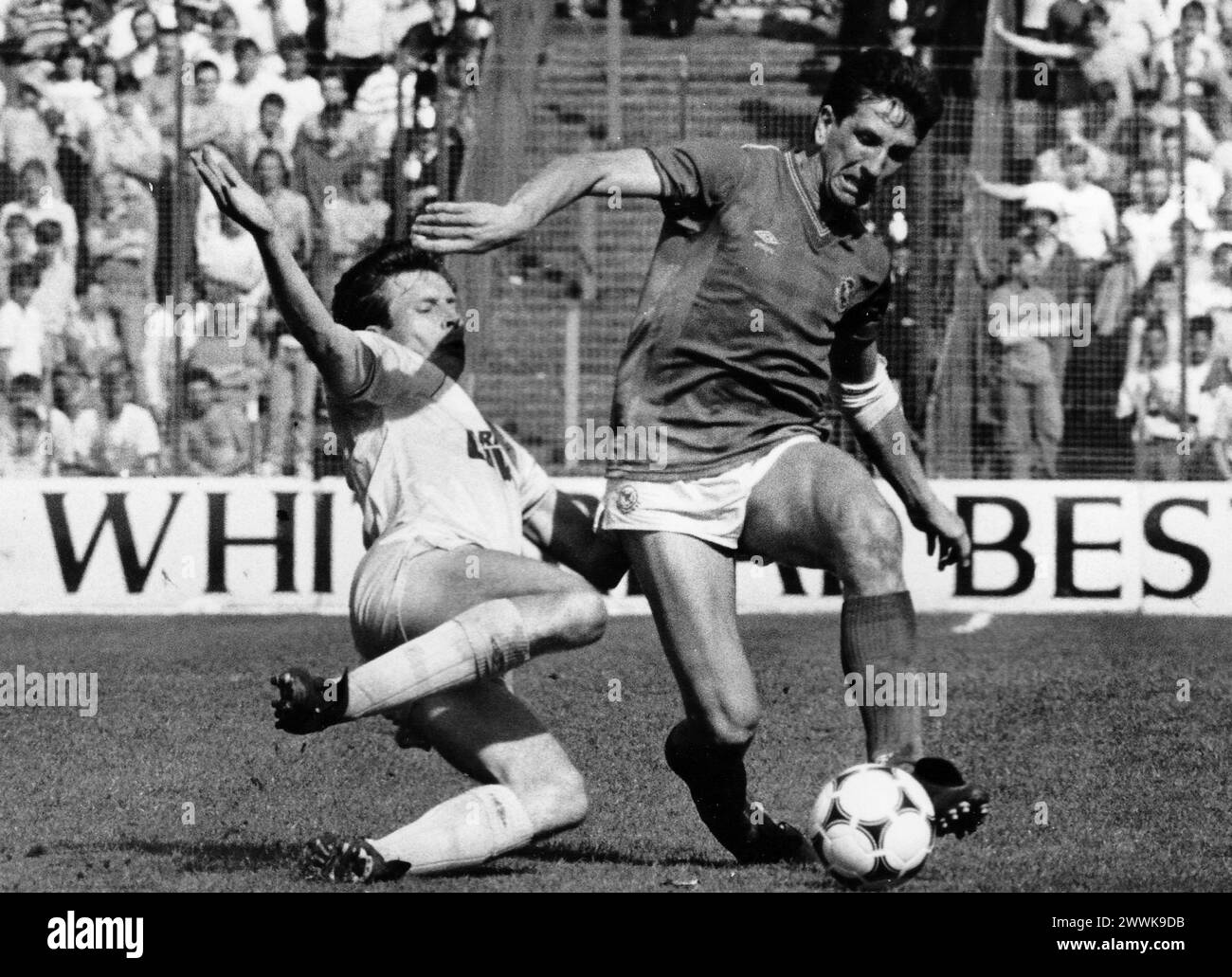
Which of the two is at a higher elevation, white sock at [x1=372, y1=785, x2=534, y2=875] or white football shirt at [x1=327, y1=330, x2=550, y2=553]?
white football shirt at [x1=327, y1=330, x2=550, y2=553]

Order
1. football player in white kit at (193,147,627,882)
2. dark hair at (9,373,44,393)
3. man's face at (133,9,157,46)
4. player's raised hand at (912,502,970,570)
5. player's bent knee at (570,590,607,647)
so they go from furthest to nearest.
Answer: man's face at (133,9,157,46)
dark hair at (9,373,44,393)
player's raised hand at (912,502,970,570)
player's bent knee at (570,590,607,647)
football player in white kit at (193,147,627,882)

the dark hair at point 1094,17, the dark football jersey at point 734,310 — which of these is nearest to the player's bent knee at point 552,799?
the dark football jersey at point 734,310

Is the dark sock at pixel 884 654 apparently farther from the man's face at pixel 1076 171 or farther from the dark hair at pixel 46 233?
the dark hair at pixel 46 233

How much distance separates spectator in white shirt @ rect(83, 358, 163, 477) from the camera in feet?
45.1

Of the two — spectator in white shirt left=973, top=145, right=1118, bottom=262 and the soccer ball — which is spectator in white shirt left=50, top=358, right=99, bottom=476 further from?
the soccer ball

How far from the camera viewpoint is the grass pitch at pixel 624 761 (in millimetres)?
6535

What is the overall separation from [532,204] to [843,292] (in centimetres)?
133

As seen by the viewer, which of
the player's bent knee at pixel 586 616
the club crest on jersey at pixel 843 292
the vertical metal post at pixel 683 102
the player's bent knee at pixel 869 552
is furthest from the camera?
the vertical metal post at pixel 683 102

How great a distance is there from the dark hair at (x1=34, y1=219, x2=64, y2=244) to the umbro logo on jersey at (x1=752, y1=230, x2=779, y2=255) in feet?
28.0

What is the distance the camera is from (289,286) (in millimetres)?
5926

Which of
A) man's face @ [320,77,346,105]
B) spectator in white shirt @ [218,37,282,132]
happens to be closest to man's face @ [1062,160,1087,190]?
man's face @ [320,77,346,105]

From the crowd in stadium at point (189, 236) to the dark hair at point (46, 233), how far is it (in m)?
0.01

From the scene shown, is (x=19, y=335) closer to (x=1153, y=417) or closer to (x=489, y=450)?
(x=1153, y=417)
